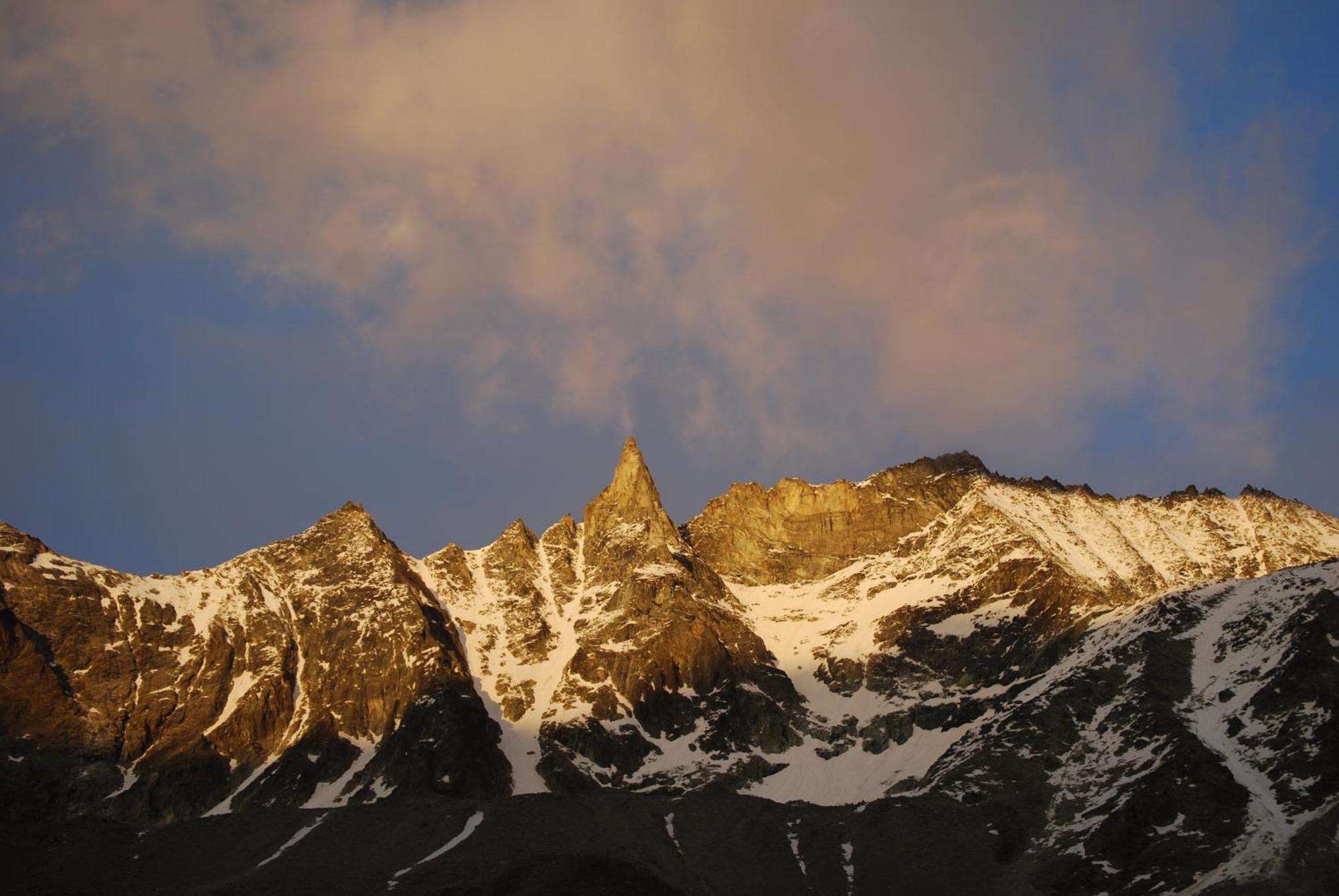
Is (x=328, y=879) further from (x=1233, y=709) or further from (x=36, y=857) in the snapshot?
(x=1233, y=709)

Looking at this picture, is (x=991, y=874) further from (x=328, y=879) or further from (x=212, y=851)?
(x=212, y=851)

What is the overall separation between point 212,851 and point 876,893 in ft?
274

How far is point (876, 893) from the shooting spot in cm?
16625

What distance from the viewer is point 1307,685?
19075 cm

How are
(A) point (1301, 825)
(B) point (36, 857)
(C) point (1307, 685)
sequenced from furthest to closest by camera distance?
(C) point (1307, 685) → (B) point (36, 857) → (A) point (1301, 825)

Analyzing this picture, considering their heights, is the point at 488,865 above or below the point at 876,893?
above

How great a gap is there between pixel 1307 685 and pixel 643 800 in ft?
298

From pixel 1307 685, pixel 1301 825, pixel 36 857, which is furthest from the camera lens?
pixel 1307 685

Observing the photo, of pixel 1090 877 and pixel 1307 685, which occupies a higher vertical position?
pixel 1307 685

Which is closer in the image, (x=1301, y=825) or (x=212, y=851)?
(x=1301, y=825)

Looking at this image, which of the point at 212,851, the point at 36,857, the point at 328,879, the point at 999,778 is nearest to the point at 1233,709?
the point at 999,778

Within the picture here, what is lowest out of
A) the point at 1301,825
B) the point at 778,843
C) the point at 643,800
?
the point at 1301,825

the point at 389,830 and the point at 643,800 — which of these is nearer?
the point at 389,830

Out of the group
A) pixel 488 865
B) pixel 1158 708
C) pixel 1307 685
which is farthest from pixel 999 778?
pixel 488 865
